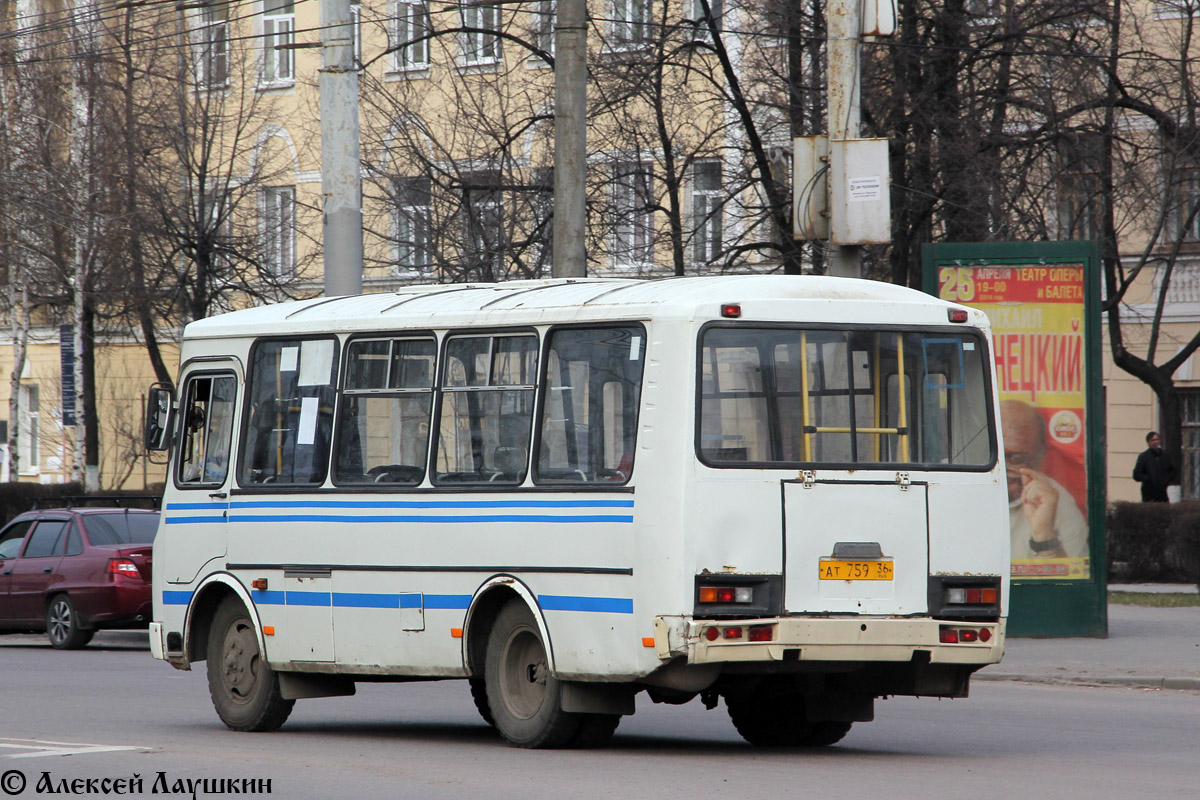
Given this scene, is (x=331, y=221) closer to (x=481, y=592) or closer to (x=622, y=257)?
(x=481, y=592)

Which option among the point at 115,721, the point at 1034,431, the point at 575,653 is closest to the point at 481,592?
the point at 575,653

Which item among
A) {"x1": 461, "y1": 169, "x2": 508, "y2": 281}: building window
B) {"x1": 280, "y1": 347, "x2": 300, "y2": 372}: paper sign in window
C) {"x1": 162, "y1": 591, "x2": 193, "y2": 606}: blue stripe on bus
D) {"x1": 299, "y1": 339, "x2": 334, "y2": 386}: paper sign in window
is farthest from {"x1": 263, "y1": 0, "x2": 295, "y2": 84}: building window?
{"x1": 299, "y1": 339, "x2": 334, "y2": 386}: paper sign in window

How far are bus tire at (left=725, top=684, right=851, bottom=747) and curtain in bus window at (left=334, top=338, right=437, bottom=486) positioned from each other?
7.88 ft

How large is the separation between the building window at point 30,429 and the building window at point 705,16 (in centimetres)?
2120

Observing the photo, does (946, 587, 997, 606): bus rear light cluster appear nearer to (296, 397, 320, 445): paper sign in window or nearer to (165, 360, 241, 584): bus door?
(296, 397, 320, 445): paper sign in window

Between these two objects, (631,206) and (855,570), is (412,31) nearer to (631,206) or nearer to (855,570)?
(631,206)

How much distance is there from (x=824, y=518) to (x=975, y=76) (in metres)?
13.5

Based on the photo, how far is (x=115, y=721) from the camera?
12164 millimetres

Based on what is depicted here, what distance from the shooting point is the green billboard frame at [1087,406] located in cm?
1720

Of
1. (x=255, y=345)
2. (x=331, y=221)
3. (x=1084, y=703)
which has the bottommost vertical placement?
(x=1084, y=703)

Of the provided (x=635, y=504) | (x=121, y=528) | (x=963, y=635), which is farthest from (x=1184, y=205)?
(x=635, y=504)

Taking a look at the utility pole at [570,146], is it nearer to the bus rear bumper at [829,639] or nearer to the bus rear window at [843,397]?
the bus rear window at [843,397]

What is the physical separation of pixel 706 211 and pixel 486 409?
56.0 feet

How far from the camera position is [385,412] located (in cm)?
1125
